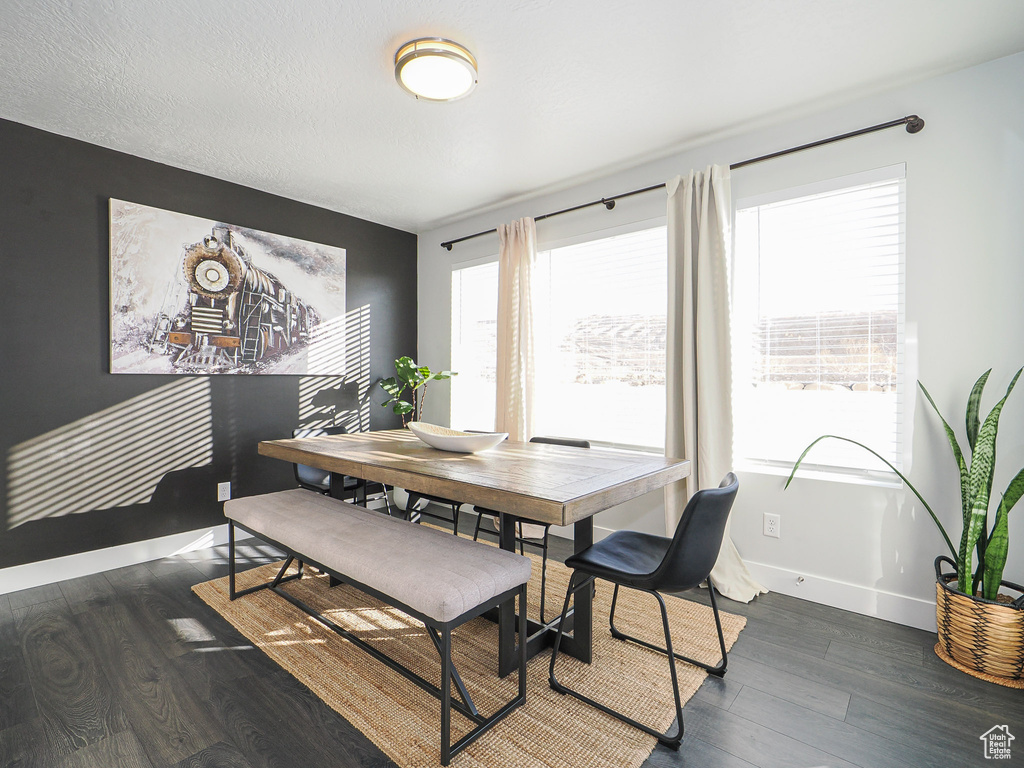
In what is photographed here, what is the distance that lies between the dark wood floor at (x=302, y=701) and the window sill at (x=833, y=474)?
658 mm

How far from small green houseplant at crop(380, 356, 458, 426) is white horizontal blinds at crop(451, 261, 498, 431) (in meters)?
0.20

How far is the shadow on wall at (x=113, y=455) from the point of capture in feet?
9.09

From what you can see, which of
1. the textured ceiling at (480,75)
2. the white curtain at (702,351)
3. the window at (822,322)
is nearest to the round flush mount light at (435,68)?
the textured ceiling at (480,75)

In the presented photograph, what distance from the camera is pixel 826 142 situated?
2.50m

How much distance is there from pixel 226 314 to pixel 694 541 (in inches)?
134

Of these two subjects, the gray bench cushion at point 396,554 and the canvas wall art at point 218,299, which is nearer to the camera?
the gray bench cushion at point 396,554

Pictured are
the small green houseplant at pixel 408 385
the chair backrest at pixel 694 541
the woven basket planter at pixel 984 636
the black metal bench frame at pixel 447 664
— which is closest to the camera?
the black metal bench frame at pixel 447 664

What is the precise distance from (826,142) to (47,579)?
4832mm

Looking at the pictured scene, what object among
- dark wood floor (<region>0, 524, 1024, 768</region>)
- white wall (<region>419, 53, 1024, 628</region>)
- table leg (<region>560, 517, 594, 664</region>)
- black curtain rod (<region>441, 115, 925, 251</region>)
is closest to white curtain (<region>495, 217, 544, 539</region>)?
black curtain rod (<region>441, 115, 925, 251</region>)

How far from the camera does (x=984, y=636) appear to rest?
1.90 meters

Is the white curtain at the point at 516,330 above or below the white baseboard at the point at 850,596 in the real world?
above

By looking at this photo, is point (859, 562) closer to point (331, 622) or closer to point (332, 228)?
point (331, 622)

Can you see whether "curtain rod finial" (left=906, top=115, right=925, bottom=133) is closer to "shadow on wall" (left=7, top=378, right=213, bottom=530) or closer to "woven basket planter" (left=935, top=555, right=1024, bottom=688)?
"woven basket planter" (left=935, top=555, right=1024, bottom=688)

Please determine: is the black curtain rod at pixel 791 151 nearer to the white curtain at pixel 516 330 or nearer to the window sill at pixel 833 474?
the white curtain at pixel 516 330
